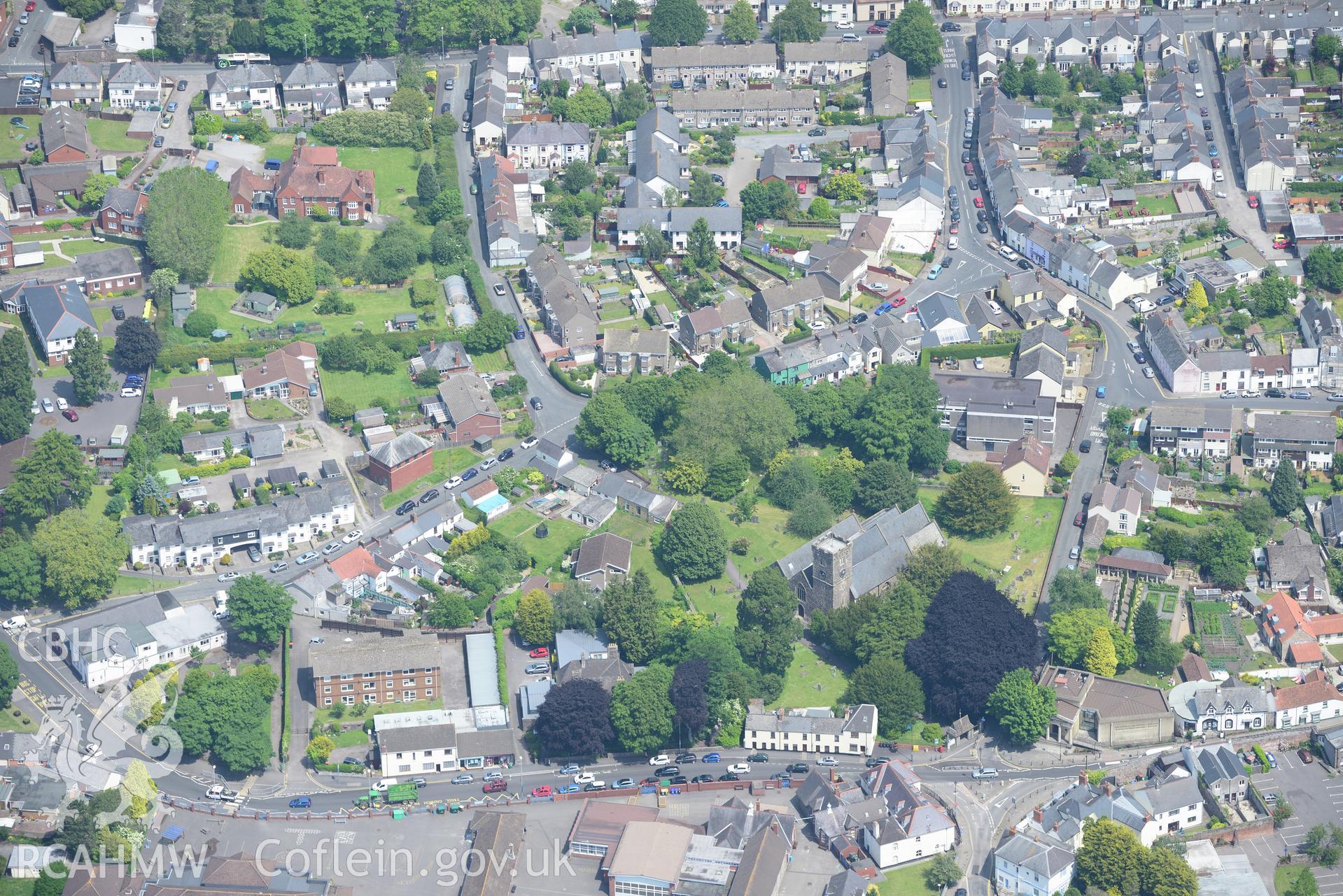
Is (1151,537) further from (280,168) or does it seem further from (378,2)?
(378,2)

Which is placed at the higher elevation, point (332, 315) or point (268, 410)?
point (332, 315)

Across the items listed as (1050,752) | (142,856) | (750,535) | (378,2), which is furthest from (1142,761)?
(378,2)

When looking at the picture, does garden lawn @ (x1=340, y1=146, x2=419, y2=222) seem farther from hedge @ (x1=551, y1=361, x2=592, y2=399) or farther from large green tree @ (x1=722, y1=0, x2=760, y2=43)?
large green tree @ (x1=722, y1=0, x2=760, y2=43)

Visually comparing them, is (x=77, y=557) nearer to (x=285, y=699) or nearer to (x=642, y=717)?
(x=285, y=699)

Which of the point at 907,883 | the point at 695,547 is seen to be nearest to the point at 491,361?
the point at 695,547

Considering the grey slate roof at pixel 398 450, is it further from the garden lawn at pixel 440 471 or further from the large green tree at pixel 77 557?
the large green tree at pixel 77 557

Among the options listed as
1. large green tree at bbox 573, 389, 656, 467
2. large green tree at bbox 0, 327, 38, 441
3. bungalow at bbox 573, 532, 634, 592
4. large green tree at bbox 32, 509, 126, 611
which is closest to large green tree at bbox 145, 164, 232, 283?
large green tree at bbox 0, 327, 38, 441
